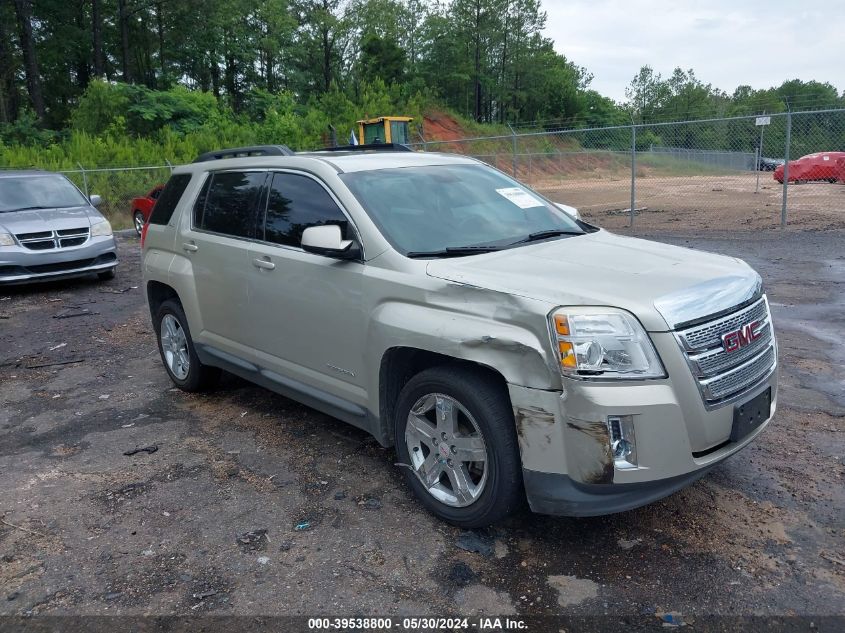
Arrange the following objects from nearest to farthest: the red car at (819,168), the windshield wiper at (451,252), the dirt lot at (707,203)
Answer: the windshield wiper at (451,252) < the dirt lot at (707,203) < the red car at (819,168)

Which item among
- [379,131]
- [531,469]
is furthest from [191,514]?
[379,131]

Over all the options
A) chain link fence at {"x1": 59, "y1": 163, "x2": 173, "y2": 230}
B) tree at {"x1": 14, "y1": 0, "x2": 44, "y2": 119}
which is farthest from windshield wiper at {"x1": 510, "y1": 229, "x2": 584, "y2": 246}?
tree at {"x1": 14, "y1": 0, "x2": 44, "y2": 119}

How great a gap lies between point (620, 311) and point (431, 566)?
1439 millimetres

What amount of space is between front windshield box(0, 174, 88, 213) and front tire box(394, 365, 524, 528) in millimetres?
9494

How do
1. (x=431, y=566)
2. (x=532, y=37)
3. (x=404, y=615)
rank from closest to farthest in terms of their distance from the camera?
(x=404, y=615)
(x=431, y=566)
(x=532, y=37)

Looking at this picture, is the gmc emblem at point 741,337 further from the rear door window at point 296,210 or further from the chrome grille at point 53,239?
the chrome grille at point 53,239

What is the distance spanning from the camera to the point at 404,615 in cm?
293

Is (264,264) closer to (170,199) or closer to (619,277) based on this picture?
(170,199)

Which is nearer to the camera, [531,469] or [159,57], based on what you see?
[531,469]

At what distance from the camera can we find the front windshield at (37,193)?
1085 centimetres

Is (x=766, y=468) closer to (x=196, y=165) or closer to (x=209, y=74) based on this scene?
(x=196, y=165)

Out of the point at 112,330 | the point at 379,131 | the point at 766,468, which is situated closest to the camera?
the point at 766,468

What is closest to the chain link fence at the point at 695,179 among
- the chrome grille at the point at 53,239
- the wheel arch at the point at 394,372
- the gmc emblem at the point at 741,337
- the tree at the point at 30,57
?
the chrome grille at the point at 53,239

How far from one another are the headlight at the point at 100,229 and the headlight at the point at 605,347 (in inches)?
385
